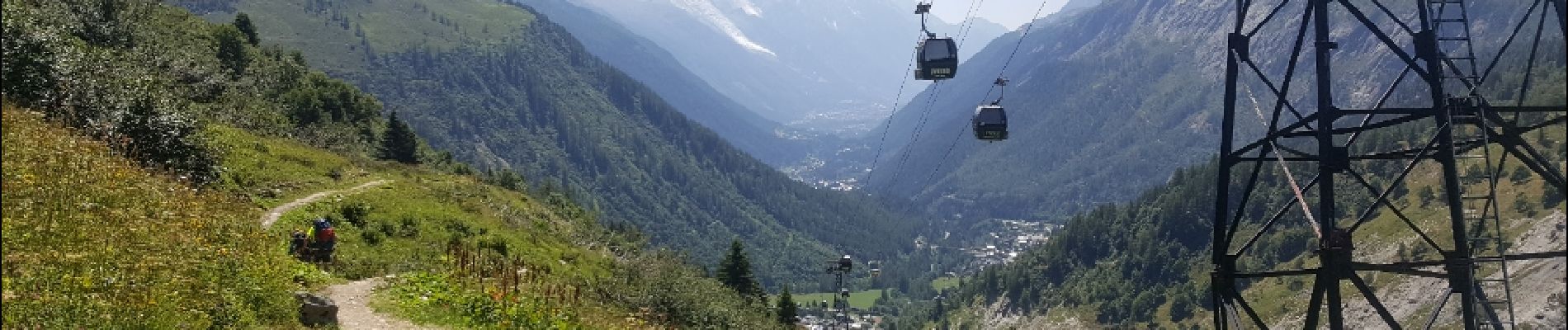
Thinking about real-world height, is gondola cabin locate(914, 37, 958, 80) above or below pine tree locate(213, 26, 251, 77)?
above

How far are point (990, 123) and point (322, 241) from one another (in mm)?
27640

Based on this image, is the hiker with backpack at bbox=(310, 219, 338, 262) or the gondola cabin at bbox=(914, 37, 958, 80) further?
the gondola cabin at bbox=(914, 37, 958, 80)

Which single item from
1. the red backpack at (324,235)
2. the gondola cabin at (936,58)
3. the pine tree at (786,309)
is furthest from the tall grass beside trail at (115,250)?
the pine tree at (786,309)

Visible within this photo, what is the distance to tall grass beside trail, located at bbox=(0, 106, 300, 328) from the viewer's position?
12758 mm

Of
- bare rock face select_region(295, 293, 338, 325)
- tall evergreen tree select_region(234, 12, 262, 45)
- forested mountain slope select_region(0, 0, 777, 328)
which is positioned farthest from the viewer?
tall evergreen tree select_region(234, 12, 262, 45)

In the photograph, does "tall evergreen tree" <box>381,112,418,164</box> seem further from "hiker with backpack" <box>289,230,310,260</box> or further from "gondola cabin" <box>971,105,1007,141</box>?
"hiker with backpack" <box>289,230,310,260</box>

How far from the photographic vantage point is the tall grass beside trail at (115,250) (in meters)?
12.8

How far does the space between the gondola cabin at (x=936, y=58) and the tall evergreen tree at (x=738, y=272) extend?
989 inches

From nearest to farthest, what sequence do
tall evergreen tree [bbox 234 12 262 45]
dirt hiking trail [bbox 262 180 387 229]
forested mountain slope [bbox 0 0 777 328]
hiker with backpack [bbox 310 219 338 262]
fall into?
1. forested mountain slope [bbox 0 0 777 328]
2. hiker with backpack [bbox 310 219 338 262]
3. dirt hiking trail [bbox 262 180 387 229]
4. tall evergreen tree [bbox 234 12 262 45]

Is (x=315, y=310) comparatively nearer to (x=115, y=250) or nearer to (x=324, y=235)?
(x=115, y=250)

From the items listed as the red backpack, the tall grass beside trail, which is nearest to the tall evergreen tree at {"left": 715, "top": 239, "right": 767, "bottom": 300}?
the red backpack

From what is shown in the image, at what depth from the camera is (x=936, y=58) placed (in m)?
43.7

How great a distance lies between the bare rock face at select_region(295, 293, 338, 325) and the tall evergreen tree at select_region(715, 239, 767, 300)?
153 ft


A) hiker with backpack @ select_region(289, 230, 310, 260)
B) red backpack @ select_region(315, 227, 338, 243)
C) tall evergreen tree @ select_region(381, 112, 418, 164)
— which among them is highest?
red backpack @ select_region(315, 227, 338, 243)
